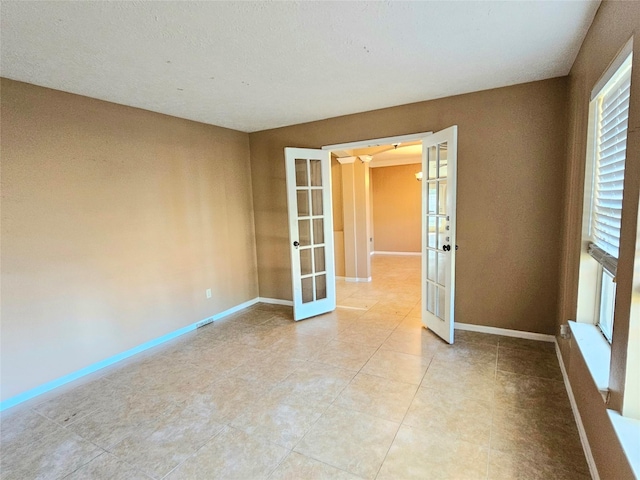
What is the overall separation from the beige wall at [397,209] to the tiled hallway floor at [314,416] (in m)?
5.17

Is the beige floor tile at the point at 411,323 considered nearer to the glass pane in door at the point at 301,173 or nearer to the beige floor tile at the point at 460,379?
the beige floor tile at the point at 460,379

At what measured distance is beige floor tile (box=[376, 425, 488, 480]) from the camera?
1656 millimetres

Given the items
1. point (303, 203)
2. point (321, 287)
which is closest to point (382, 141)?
point (303, 203)

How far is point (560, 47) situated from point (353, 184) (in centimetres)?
358

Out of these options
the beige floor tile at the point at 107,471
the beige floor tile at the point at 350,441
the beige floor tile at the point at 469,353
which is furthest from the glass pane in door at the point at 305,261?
the beige floor tile at the point at 107,471

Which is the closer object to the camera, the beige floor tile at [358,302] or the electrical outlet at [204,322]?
the electrical outlet at [204,322]

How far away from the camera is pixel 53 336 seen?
266 cm

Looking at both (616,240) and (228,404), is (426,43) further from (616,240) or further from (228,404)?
(228,404)

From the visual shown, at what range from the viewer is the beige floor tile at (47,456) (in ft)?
5.86

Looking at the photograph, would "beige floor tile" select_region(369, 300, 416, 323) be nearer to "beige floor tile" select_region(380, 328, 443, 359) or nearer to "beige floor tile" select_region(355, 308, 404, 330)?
"beige floor tile" select_region(355, 308, 404, 330)

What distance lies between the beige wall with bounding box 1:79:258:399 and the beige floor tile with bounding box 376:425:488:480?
2717mm

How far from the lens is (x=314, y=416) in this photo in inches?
84.7

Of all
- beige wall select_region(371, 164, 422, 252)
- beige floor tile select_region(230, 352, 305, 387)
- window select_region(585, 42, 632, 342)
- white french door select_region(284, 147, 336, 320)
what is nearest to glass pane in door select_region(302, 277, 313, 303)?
white french door select_region(284, 147, 336, 320)

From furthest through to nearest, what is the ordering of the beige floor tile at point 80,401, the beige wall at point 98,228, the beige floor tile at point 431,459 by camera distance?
the beige wall at point 98,228, the beige floor tile at point 80,401, the beige floor tile at point 431,459
